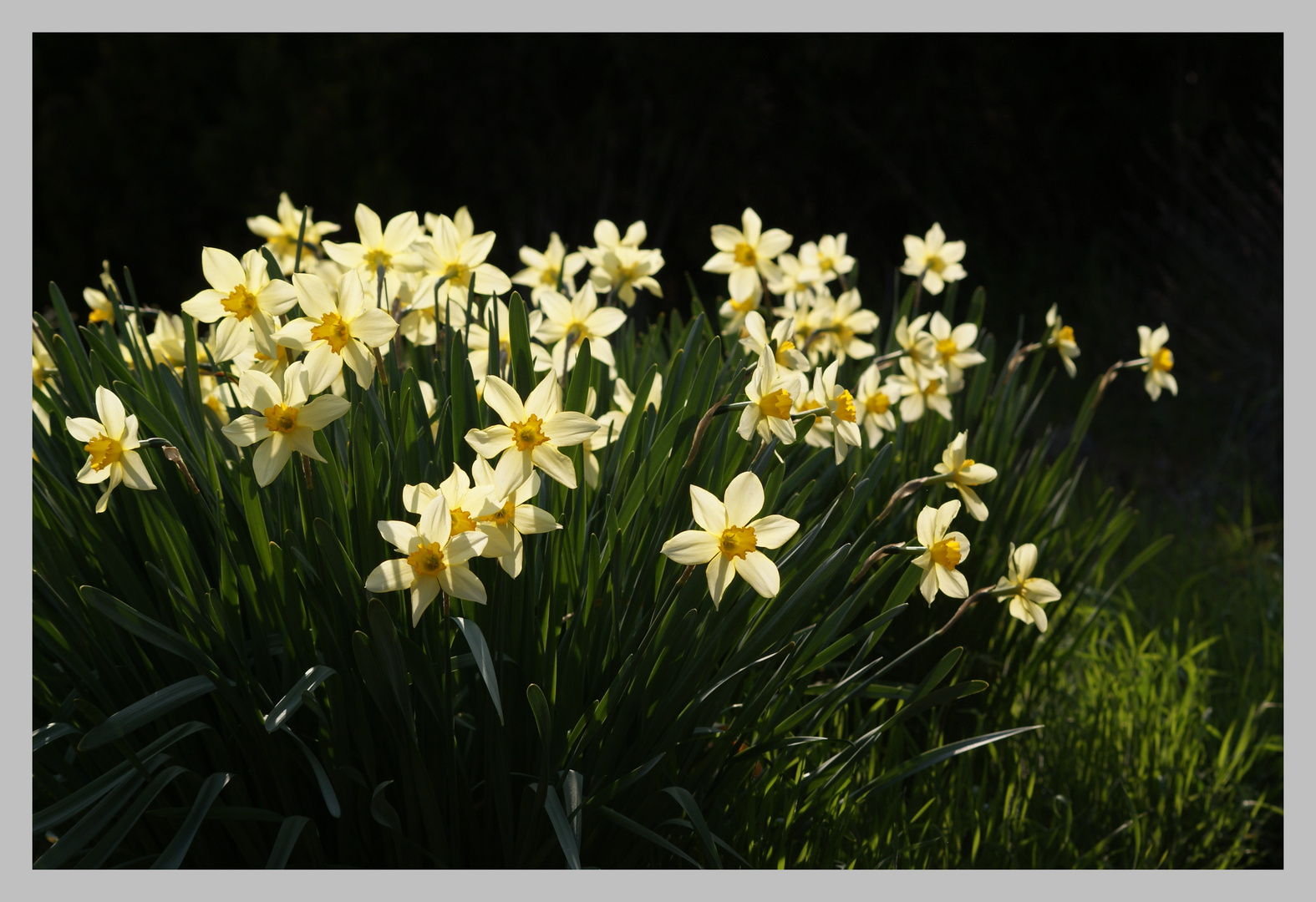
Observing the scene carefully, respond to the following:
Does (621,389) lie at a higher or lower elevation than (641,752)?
higher

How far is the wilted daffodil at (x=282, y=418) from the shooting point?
39.6 inches

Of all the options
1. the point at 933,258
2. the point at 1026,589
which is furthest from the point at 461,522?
the point at 933,258

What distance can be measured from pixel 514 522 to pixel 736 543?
0.22m

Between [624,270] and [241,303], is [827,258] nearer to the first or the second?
[624,270]

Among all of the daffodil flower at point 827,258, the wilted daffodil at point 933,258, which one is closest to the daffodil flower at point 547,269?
the daffodil flower at point 827,258

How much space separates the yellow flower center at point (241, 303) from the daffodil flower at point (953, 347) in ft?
3.66

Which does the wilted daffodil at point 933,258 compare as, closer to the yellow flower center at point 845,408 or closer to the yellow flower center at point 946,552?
the yellow flower center at point 845,408

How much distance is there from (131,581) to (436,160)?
4.66 m

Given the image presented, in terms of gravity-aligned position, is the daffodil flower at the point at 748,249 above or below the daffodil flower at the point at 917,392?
above

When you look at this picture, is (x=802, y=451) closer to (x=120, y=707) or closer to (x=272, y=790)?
(x=272, y=790)

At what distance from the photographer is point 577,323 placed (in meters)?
1.48


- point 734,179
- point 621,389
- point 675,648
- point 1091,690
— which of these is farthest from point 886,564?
point 734,179

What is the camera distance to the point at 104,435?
3.54 feet

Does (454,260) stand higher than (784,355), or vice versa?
(454,260)
